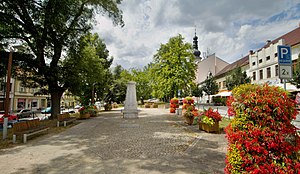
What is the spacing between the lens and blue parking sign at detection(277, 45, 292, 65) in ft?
14.4

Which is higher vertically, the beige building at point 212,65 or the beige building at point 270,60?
the beige building at point 212,65

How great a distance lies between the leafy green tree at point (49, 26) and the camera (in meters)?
10.6

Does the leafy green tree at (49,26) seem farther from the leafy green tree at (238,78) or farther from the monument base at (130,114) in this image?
the leafy green tree at (238,78)

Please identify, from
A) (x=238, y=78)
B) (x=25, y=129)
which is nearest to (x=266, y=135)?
(x=25, y=129)

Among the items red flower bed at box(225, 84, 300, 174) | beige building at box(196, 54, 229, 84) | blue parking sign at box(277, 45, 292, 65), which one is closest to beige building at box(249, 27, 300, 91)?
beige building at box(196, 54, 229, 84)

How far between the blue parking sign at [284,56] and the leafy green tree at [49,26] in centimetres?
1101

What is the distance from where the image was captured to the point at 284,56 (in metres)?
4.42

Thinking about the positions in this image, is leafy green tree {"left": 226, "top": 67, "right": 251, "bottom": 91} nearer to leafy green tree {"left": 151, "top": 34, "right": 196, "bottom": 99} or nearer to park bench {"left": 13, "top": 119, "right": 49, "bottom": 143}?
leafy green tree {"left": 151, "top": 34, "right": 196, "bottom": 99}

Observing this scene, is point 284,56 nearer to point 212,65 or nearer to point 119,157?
point 119,157

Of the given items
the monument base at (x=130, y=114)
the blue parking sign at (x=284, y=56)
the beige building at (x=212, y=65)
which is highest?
the beige building at (x=212, y=65)

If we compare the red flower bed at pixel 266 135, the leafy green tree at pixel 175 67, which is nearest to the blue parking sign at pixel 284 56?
the red flower bed at pixel 266 135

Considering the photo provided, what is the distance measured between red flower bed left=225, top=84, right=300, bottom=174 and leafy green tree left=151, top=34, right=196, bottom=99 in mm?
19574

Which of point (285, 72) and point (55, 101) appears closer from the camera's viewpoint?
point (285, 72)

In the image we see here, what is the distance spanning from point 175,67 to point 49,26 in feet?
51.2
